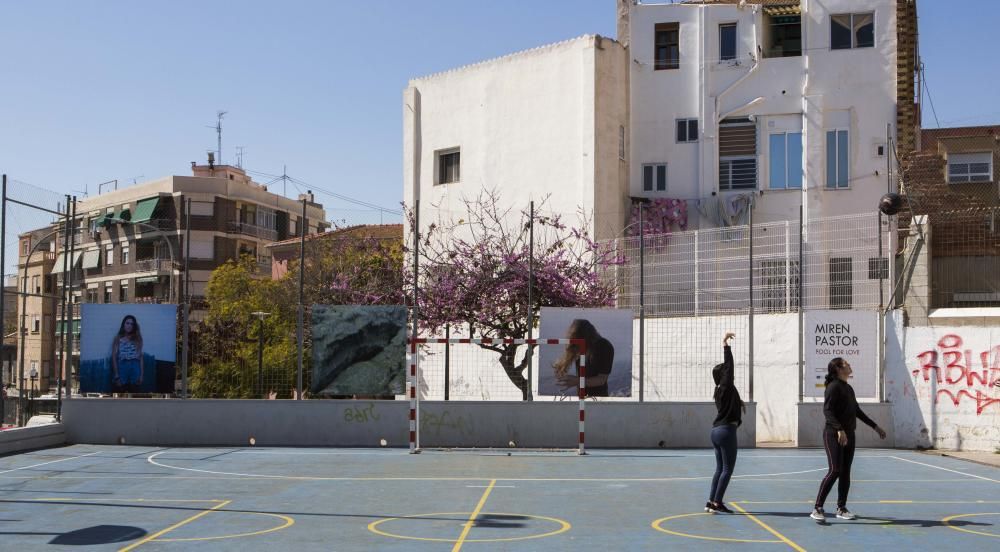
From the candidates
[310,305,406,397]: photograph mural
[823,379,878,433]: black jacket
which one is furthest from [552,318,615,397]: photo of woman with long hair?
[823,379,878,433]: black jacket

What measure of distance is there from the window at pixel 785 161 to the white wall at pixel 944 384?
13195 mm

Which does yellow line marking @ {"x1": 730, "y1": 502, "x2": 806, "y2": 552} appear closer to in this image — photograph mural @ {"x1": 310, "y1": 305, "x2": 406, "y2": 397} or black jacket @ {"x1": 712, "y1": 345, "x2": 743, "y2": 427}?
black jacket @ {"x1": 712, "y1": 345, "x2": 743, "y2": 427}

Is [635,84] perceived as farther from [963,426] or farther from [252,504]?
[252,504]

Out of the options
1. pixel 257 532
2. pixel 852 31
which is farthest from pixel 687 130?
pixel 257 532

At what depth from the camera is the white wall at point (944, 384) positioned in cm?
2127

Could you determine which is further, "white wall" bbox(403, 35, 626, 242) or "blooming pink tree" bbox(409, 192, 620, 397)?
"white wall" bbox(403, 35, 626, 242)

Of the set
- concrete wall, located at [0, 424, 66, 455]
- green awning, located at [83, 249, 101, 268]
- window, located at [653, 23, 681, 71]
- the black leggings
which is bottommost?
concrete wall, located at [0, 424, 66, 455]

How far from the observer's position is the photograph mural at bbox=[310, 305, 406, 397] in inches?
910

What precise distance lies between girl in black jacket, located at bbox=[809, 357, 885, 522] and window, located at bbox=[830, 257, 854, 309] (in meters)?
11.3

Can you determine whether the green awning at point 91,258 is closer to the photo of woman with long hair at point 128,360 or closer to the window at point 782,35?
the photo of woman with long hair at point 128,360

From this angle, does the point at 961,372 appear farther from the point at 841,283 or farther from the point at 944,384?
the point at 841,283

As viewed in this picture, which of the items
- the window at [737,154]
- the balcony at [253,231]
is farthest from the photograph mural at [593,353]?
the balcony at [253,231]

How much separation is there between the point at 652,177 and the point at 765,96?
14.9 ft

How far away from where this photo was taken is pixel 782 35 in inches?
1447
